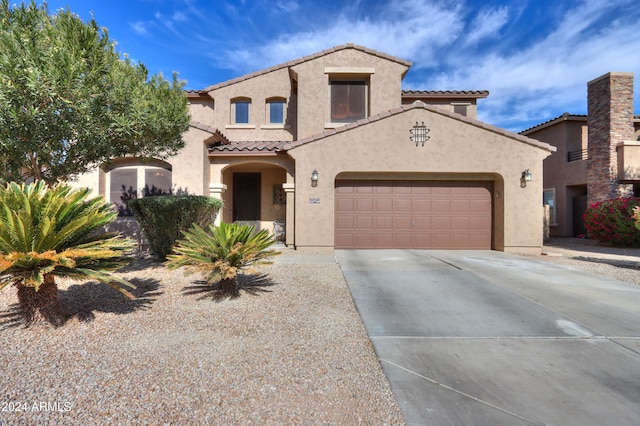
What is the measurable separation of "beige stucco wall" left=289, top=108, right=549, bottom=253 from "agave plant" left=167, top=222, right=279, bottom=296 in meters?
5.32

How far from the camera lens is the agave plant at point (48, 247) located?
3623 millimetres

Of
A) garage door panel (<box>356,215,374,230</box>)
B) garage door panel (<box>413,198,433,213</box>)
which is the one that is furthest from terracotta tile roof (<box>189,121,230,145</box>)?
garage door panel (<box>413,198,433,213</box>)

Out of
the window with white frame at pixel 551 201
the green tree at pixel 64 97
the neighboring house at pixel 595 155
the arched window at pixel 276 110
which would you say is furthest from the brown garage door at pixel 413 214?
the window with white frame at pixel 551 201

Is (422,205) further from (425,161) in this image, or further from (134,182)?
(134,182)

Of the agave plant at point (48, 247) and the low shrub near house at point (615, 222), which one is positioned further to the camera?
the low shrub near house at point (615, 222)

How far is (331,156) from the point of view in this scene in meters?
10.9

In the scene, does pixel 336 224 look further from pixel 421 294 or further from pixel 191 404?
pixel 191 404

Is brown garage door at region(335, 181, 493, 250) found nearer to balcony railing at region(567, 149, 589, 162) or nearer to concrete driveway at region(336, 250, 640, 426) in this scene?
concrete driveway at region(336, 250, 640, 426)

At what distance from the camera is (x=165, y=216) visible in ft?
26.6

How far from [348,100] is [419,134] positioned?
430cm

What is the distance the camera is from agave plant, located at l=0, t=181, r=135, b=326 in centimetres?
362

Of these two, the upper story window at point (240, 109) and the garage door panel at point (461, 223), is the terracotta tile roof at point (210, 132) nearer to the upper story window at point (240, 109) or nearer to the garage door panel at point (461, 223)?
the upper story window at point (240, 109)

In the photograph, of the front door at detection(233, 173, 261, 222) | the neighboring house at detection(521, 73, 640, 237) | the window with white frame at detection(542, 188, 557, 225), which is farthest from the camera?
the window with white frame at detection(542, 188, 557, 225)

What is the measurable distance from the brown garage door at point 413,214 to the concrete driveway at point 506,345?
13.9 feet
